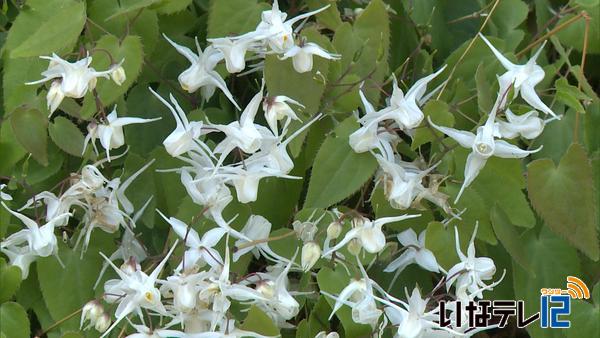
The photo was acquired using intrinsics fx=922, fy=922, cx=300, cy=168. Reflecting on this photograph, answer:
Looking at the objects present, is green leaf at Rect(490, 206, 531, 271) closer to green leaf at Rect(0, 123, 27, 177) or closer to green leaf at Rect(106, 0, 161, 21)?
green leaf at Rect(106, 0, 161, 21)

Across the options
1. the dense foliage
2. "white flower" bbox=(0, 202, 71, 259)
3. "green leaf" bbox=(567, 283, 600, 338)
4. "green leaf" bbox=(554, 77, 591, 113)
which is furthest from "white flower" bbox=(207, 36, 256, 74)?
"green leaf" bbox=(567, 283, 600, 338)

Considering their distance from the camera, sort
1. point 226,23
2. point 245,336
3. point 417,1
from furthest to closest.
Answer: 1. point 417,1
2. point 226,23
3. point 245,336

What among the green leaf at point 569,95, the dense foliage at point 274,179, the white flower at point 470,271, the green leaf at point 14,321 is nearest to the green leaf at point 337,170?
the dense foliage at point 274,179

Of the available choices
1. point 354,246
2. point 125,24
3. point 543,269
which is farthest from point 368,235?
point 125,24

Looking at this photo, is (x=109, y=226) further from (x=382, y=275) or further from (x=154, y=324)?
(x=382, y=275)

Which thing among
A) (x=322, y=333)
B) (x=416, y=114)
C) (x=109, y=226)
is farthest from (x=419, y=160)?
(x=109, y=226)

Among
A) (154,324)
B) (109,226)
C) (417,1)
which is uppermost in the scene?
(417,1)

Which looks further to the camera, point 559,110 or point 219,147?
point 559,110
